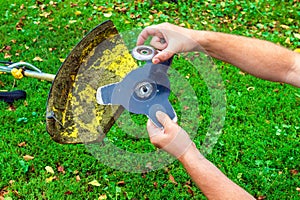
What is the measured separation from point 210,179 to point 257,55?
0.98 metres

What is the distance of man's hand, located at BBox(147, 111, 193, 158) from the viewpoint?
2174mm

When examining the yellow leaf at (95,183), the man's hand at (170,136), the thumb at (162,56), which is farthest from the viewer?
the yellow leaf at (95,183)

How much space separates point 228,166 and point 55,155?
5.38 feet

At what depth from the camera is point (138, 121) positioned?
4355mm

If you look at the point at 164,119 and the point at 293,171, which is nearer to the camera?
the point at 164,119

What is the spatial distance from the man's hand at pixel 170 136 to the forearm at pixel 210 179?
43 mm

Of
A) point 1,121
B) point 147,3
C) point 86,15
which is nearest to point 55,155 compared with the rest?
point 1,121

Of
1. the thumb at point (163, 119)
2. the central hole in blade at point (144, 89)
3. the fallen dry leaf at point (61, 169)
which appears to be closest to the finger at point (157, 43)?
the central hole in blade at point (144, 89)

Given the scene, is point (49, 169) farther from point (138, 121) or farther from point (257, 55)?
point (257, 55)

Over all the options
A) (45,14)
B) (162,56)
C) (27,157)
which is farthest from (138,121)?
(45,14)

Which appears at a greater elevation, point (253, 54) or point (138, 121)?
point (253, 54)

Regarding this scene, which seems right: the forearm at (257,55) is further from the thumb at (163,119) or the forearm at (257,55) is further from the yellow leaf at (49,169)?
the yellow leaf at (49,169)

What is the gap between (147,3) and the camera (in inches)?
256

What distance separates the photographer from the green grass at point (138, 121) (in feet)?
12.2
